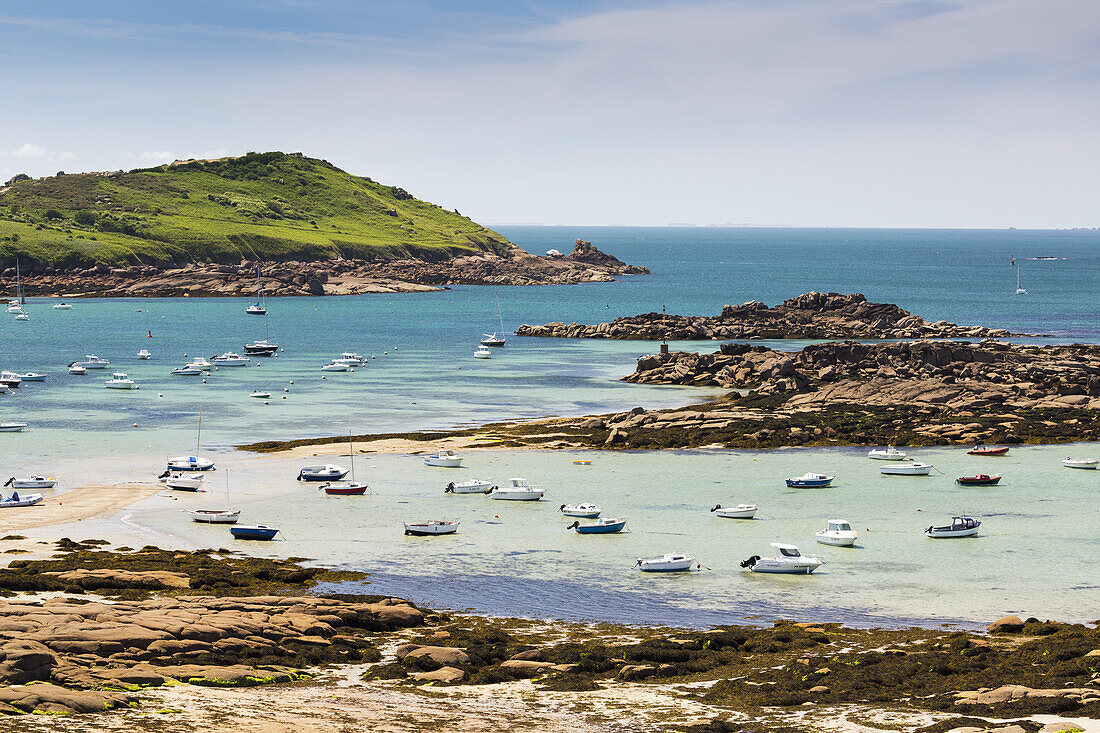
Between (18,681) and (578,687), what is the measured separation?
717 inches

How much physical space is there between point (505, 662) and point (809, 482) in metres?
40.0

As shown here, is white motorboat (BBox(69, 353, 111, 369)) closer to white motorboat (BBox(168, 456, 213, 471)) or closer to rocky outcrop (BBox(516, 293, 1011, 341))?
white motorboat (BBox(168, 456, 213, 471))

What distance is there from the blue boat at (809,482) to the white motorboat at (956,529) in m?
12.8

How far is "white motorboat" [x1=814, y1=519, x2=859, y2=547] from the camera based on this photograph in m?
61.0

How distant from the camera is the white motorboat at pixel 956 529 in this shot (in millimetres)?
63062

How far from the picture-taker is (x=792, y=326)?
174375mm

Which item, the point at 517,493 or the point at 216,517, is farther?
the point at 517,493

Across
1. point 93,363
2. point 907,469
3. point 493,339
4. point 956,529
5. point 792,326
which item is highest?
point 792,326

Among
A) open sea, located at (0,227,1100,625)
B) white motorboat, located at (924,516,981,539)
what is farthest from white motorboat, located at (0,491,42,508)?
white motorboat, located at (924,516,981,539)

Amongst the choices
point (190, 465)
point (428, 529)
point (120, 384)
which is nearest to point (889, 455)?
point (428, 529)

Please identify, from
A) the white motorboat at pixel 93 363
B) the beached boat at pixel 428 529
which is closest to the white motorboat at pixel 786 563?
the beached boat at pixel 428 529

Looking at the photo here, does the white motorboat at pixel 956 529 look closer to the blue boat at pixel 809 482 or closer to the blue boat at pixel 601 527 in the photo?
the blue boat at pixel 809 482

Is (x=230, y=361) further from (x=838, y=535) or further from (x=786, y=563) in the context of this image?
(x=786, y=563)

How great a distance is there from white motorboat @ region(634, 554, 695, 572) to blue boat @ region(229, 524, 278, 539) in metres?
21.4
